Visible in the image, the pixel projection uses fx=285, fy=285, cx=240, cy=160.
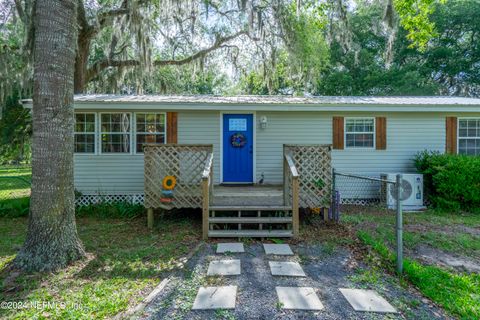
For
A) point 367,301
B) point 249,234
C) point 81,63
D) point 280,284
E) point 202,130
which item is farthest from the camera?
point 81,63

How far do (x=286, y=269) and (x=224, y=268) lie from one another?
79cm

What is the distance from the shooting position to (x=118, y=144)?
23.9ft

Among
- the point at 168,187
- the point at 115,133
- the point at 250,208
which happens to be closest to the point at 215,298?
the point at 250,208

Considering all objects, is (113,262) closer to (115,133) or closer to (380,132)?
(115,133)

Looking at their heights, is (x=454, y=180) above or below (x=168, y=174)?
below

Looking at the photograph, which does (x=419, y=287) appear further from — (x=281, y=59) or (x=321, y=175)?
(x=281, y=59)

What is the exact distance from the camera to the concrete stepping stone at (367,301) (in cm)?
275

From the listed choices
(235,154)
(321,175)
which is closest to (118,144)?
(235,154)

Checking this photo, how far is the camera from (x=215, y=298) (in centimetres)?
292

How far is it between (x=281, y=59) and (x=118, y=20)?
626 centimetres

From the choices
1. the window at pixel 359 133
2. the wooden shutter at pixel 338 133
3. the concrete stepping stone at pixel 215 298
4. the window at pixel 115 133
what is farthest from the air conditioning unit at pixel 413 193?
the window at pixel 115 133

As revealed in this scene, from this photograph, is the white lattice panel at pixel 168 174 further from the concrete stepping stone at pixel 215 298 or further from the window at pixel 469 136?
the window at pixel 469 136

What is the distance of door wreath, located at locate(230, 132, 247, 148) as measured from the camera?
7473mm

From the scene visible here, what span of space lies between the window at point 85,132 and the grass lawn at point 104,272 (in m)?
2.29
